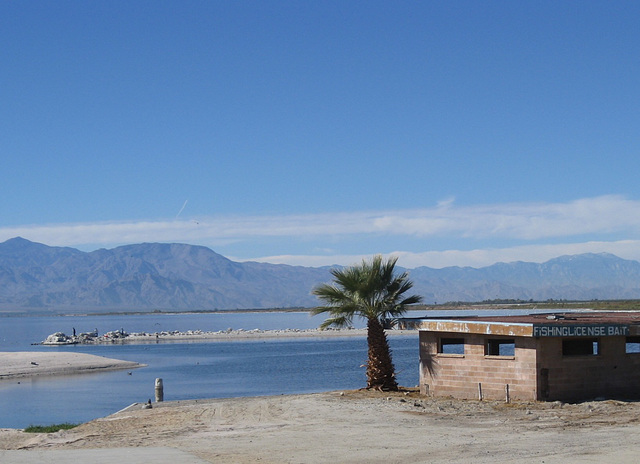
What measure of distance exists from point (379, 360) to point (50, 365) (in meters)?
43.1

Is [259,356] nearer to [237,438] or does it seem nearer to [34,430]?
[34,430]

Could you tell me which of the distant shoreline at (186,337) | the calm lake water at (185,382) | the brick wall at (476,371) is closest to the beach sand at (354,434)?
the brick wall at (476,371)

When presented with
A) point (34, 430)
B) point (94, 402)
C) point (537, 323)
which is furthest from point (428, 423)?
point (94, 402)

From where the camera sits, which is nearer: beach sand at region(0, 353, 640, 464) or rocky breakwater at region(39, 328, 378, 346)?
Answer: beach sand at region(0, 353, 640, 464)

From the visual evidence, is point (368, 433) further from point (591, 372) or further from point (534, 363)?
point (591, 372)

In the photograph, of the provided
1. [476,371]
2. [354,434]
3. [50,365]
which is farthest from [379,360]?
[50,365]

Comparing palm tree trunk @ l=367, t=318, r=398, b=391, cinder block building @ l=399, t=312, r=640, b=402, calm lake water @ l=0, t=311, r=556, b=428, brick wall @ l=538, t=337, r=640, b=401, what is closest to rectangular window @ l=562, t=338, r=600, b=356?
cinder block building @ l=399, t=312, r=640, b=402

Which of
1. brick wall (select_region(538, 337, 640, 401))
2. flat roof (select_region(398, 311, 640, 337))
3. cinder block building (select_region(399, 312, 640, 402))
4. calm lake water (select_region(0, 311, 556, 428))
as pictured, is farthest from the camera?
calm lake water (select_region(0, 311, 556, 428))

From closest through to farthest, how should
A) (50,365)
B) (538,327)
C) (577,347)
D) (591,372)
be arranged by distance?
1. (538,327)
2. (591,372)
3. (577,347)
4. (50,365)

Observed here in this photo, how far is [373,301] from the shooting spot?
2912 centimetres

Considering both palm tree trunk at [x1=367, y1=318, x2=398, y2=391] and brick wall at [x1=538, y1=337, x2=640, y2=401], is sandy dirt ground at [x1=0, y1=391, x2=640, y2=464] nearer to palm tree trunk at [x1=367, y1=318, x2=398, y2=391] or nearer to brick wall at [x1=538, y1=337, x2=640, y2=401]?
brick wall at [x1=538, y1=337, x2=640, y2=401]

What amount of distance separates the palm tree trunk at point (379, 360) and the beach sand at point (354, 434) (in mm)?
1852

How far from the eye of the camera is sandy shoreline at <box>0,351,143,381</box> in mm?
60625

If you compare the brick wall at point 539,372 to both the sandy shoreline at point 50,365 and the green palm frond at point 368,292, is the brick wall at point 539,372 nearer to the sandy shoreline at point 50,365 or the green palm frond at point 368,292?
the green palm frond at point 368,292
